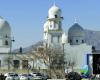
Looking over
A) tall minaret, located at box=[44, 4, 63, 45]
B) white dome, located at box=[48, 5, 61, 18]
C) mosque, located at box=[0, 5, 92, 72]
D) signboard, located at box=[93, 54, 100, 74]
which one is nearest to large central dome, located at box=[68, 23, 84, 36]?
mosque, located at box=[0, 5, 92, 72]

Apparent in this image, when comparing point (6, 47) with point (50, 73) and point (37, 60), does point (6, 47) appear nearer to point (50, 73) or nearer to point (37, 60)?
point (37, 60)

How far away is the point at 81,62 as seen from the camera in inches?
4129

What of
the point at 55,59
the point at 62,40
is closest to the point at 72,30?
the point at 62,40

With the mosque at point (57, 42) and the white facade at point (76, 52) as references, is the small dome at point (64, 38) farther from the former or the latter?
the white facade at point (76, 52)

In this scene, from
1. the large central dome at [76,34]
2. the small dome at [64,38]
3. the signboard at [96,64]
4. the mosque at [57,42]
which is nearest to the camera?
the signboard at [96,64]

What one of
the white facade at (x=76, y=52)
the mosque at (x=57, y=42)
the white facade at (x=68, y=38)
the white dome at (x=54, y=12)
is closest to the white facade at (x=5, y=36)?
the mosque at (x=57, y=42)

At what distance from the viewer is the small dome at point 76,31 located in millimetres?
104438

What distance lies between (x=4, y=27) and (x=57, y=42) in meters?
12.4

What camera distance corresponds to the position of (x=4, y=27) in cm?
10225

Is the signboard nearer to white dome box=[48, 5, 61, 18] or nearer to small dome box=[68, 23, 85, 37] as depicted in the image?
small dome box=[68, 23, 85, 37]

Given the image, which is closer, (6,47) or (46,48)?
(46,48)

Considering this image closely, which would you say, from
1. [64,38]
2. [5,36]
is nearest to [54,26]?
[64,38]

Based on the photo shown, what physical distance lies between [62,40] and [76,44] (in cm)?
311

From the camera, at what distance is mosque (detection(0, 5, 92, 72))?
104375mm
